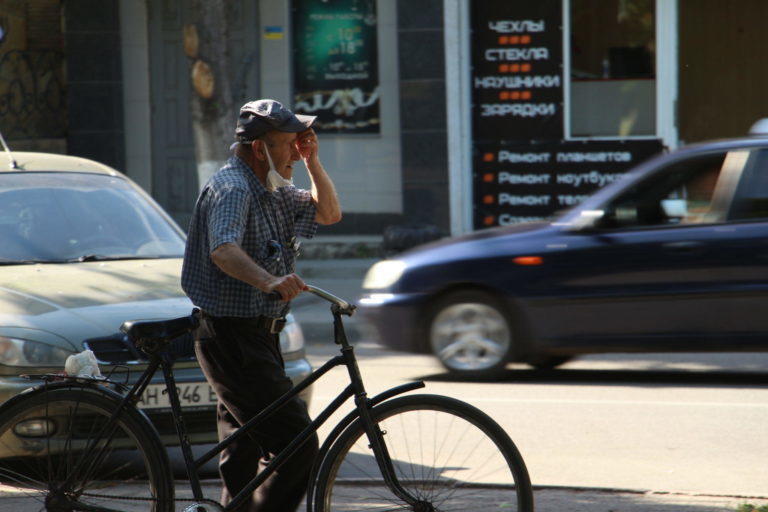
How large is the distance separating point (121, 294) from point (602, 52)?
10.8 metres

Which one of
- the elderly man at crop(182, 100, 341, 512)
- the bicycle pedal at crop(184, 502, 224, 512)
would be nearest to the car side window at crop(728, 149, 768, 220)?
the elderly man at crop(182, 100, 341, 512)

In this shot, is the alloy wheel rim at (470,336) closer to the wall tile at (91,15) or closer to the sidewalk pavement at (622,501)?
the sidewalk pavement at (622,501)

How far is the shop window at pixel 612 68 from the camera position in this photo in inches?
618

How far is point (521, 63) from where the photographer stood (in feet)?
51.7

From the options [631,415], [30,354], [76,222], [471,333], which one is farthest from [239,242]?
A: [471,333]

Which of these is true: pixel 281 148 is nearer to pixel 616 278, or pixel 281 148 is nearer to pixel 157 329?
pixel 157 329

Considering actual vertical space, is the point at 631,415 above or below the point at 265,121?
below

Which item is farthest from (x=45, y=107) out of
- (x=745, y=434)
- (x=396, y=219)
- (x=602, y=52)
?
(x=745, y=434)

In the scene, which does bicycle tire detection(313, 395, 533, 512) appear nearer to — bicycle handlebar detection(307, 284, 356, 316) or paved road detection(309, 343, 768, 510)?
bicycle handlebar detection(307, 284, 356, 316)

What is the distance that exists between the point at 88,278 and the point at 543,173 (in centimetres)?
→ 992

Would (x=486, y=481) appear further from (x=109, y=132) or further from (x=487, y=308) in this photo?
(x=109, y=132)

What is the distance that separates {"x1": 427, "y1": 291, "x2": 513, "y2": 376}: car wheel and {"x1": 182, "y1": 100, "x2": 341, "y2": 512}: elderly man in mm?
4550

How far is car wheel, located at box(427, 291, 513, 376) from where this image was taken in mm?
8758

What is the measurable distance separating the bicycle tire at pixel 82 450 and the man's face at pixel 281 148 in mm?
924
